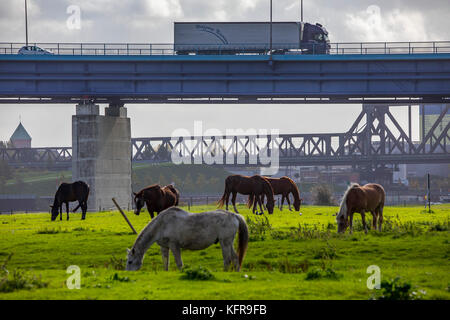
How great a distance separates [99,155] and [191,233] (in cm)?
5766

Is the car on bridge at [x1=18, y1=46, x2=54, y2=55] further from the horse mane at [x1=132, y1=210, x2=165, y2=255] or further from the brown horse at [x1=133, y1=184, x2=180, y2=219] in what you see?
the horse mane at [x1=132, y1=210, x2=165, y2=255]

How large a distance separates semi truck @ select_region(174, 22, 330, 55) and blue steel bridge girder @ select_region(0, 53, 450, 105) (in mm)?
3390

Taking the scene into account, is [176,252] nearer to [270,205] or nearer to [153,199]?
[153,199]

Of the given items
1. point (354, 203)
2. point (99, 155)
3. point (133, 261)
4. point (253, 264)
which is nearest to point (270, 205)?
point (354, 203)

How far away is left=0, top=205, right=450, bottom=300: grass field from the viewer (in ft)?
53.6

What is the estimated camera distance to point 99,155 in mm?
76625

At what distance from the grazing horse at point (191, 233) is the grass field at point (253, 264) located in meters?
0.76

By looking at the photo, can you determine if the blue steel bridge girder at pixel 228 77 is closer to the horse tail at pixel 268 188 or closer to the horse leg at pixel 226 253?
the horse tail at pixel 268 188

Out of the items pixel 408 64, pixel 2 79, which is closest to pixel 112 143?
pixel 2 79

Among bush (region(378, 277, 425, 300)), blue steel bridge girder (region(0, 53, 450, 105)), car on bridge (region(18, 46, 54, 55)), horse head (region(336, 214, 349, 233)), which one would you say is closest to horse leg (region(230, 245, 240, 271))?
bush (region(378, 277, 425, 300))

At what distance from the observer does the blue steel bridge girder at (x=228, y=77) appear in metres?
74.1

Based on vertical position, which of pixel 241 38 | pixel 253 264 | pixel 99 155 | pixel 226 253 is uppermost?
pixel 241 38

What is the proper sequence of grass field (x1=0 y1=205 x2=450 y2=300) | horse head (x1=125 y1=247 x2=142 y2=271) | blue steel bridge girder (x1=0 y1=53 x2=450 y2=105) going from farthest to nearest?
blue steel bridge girder (x1=0 y1=53 x2=450 y2=105), horse head (x1=125 y1=247 x2=142 y2=271), grass field (x1=0 y1=205 x2=450 y2=300)
